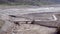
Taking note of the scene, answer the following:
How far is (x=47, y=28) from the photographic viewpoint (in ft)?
8.16

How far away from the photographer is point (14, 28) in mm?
2465

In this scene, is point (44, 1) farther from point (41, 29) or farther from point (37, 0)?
point (41, 29)

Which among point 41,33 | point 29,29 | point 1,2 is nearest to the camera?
point 41,33

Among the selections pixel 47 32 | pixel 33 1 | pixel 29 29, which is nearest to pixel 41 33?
pixel 47 32

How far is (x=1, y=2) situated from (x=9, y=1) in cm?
28

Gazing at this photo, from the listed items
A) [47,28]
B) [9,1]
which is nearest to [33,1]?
[9,1]

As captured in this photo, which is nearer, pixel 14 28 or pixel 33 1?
pixel 14 28

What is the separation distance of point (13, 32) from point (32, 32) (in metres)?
0.31

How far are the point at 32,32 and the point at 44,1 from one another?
2763mm

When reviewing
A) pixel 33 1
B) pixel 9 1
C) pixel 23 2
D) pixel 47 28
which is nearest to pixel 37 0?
pixel 33 1

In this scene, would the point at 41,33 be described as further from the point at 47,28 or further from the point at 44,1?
the point at 44,1

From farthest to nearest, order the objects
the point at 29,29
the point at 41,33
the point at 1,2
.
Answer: the point at 1,2
the point at 29,29
the point at 41,33

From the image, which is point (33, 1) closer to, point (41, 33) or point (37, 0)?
point (37, 0)

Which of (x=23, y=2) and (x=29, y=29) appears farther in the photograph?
(x=23, y=2)
